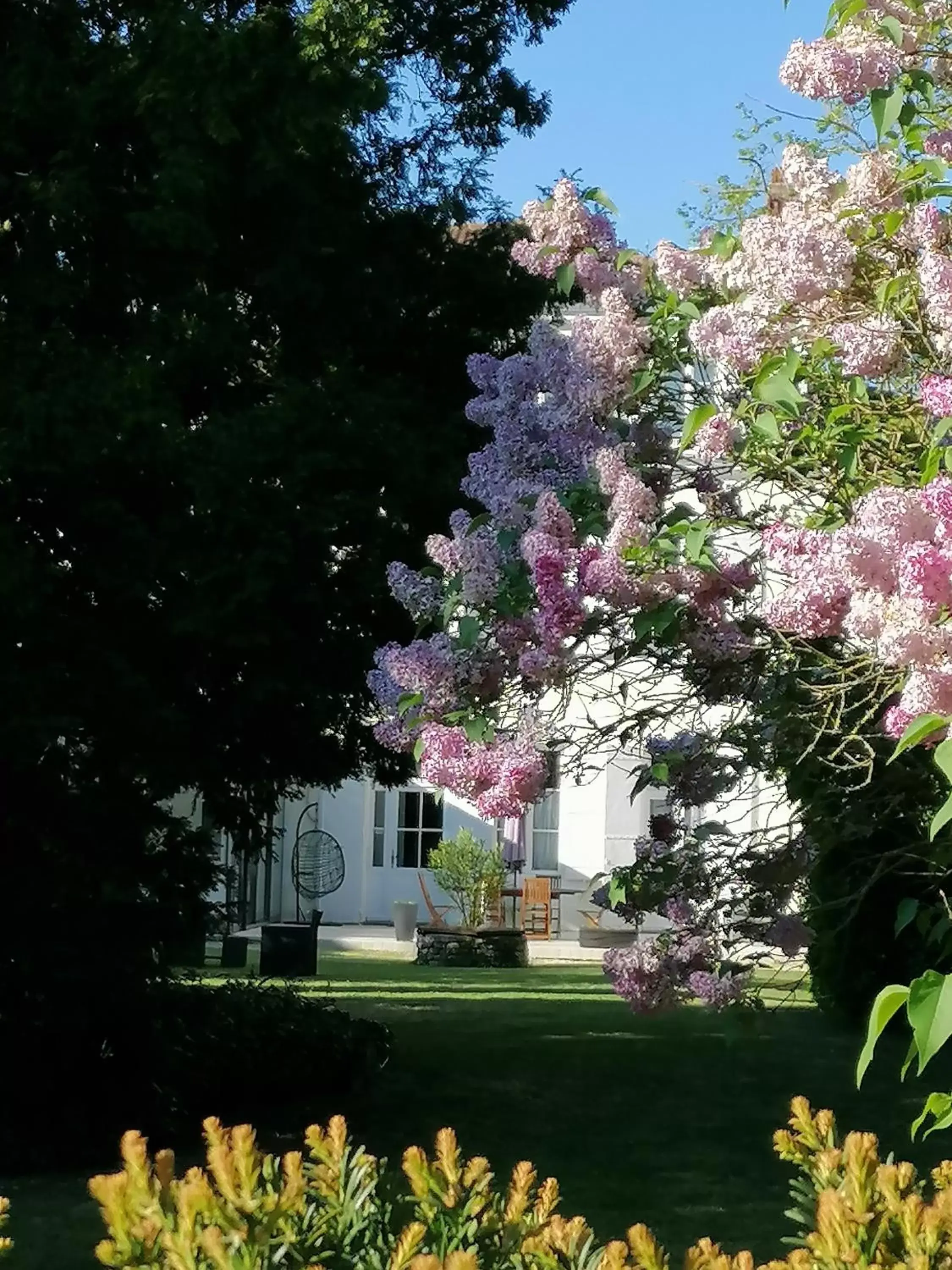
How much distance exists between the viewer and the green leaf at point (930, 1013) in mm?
1848

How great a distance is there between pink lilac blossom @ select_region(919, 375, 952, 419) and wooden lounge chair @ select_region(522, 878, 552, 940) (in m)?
20.8

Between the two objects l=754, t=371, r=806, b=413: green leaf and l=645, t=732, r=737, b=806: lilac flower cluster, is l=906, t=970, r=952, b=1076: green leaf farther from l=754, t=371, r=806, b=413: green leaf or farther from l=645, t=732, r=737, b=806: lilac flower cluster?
l=645, t=732, r=737, b=806: lilac flower cluster

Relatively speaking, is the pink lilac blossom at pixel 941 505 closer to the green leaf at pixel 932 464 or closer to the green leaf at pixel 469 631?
the green leaf at pixel 932 464

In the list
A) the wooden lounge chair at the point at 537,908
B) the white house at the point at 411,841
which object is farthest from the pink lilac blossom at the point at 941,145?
the wooden lounge chair at the point at 537,908

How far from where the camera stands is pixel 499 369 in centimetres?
464

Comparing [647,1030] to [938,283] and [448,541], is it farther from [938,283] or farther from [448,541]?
[938,283]

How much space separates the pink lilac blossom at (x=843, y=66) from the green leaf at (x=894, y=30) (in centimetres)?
6

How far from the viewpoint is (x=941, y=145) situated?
3818 mm

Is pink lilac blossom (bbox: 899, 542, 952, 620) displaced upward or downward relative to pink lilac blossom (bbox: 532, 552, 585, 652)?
downward

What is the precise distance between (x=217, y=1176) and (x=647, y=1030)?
452 inches

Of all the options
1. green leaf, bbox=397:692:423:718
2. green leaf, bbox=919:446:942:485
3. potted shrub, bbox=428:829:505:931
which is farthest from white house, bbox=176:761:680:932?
green leaf, bbox=919:446:942:485

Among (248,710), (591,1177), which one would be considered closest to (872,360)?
(248,710)

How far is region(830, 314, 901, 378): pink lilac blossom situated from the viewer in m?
3.73

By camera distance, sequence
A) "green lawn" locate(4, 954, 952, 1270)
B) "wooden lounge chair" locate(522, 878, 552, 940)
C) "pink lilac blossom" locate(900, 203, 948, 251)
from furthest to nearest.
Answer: "wooden lounge chair" locate(522, 878, 552, 940), "green lawn" locate(4, 954, 952, 1270), "pink lilac blossom" locate(900, 203, 948, 251)
